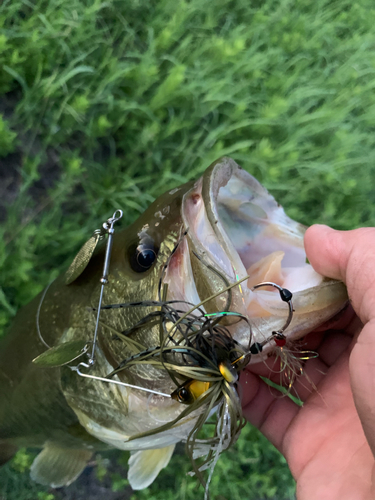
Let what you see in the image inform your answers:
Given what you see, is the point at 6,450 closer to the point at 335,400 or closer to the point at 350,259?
the point at 335,400

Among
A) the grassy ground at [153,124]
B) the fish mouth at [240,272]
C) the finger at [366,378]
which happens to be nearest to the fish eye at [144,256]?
the fish mouth at [240,272]

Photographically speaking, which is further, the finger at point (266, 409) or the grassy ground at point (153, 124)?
the grassy ground at point (153, 124)

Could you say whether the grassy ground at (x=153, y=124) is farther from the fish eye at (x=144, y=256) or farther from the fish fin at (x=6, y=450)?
the fish eye at (x=144, y=256)

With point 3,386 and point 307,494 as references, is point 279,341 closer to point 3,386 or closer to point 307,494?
point 307,494

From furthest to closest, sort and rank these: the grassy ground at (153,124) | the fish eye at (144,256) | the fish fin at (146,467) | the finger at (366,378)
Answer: the grassy ground at (153,124) → the fish fin at (146,467) → the fish eye at (144,256) → the finger at (366,378)

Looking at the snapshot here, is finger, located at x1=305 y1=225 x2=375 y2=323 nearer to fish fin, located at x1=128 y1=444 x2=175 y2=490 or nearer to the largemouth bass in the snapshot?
the largemouth bass
